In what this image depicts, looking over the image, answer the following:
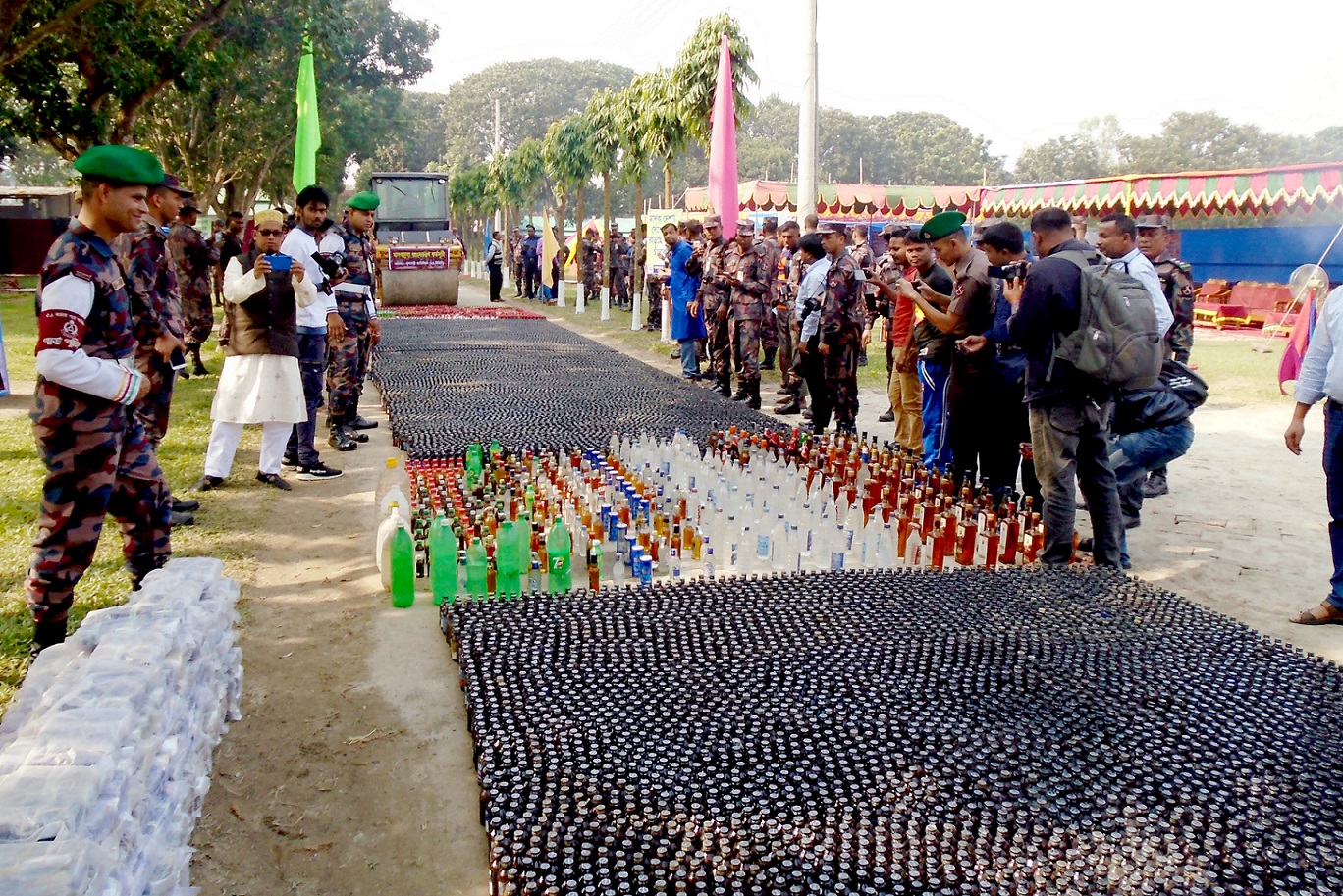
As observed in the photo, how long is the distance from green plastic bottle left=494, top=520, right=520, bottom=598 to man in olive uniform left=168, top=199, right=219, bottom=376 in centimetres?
658

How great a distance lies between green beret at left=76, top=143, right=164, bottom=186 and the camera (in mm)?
3459

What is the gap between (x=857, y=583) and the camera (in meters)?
4.59

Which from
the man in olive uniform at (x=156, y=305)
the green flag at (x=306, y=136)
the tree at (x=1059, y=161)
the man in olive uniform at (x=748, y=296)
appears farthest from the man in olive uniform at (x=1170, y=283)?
the tree at (x=1059, y=161)

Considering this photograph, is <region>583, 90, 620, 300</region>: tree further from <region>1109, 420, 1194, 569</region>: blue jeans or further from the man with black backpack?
the man with black backpack

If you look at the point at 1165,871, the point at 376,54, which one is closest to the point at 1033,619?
the point at 1165,871

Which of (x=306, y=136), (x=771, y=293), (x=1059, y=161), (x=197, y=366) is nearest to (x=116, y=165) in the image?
(x=771, y=293)

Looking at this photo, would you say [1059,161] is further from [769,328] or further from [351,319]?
[351,319]

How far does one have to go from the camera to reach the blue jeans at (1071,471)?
4.77 meters

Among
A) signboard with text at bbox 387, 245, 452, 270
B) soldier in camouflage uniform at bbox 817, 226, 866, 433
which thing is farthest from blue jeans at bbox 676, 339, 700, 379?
signboard with text at bbox 387, 245, 452, 270

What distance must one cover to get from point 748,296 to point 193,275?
5.84m

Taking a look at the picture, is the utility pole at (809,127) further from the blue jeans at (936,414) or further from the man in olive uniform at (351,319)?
the man in olive uniform at (351,319)

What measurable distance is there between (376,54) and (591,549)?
108 feet

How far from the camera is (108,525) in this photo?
5.64 m

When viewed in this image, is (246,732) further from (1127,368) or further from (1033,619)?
(1127,368)
